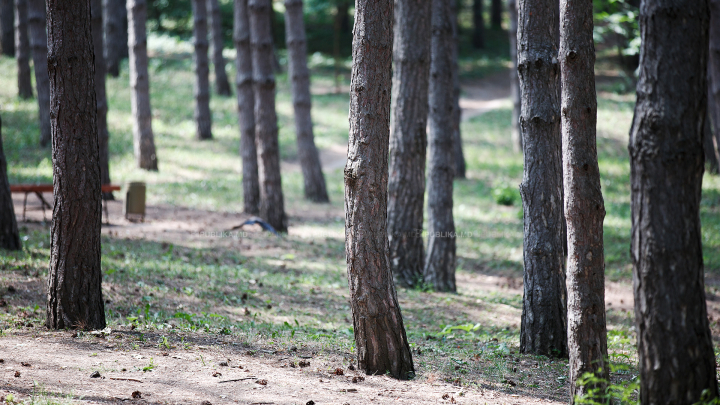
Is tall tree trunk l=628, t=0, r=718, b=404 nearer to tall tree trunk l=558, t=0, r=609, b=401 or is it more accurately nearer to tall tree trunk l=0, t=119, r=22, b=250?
tall tree trunk l=558, t=0, r=609, b=401

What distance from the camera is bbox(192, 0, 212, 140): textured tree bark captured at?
19625mm

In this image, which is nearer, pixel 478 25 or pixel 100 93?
pixel 100 93

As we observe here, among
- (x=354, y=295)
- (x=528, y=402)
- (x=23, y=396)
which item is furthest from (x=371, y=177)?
(x=23, y=396)

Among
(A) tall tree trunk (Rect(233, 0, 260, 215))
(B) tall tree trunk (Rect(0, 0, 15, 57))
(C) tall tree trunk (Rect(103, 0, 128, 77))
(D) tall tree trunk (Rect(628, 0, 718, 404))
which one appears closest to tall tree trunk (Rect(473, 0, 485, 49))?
(C) tall tree trunk (Rect(103, 0, 128, 77))

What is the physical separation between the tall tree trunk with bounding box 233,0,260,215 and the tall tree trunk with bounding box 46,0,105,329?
8.04 meters

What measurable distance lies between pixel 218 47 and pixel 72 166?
19682 millimetres

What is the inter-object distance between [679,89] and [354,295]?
112 inches

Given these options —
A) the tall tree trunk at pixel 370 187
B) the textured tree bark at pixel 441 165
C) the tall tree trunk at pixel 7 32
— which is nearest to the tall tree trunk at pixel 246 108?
the textured tree bark at pixel 441 165

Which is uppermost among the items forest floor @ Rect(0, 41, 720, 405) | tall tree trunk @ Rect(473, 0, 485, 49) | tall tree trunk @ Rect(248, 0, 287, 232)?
tall tree trunk @ Rect(473, 0, 485, 49)

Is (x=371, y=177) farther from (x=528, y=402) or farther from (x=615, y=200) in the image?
(x=615, y=200)

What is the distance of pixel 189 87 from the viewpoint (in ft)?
88.7

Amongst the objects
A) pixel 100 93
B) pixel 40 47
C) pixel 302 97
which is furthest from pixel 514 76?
pixel 40 47

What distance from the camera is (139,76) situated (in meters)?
16.4

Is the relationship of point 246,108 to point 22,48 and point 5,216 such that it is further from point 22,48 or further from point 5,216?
point 22,48
